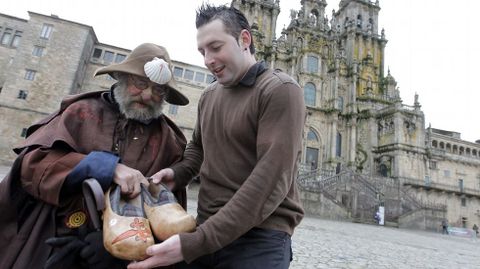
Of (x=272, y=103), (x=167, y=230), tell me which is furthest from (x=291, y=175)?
(x=167, y=230)

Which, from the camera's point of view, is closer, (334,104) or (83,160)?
(83,160)

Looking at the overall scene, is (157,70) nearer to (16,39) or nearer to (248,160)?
(248,160)

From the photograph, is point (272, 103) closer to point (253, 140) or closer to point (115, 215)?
point (253, 140)

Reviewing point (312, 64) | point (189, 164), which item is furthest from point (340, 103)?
point (189, 164)

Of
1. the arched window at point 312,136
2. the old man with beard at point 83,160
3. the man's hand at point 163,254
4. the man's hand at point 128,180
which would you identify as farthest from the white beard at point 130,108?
the arched window at point 312,136

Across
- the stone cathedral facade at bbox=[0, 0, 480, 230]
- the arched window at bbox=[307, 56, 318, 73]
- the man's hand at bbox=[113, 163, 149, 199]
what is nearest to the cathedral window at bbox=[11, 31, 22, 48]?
the stone cathedral facade at bbox=[0, 0, 480, 230]

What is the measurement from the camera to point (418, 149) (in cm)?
3422

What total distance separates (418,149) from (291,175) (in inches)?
1508

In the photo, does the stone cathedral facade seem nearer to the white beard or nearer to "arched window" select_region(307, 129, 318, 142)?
"arched window" select_region(307, 129, 318, 142)

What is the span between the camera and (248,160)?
5.35ft

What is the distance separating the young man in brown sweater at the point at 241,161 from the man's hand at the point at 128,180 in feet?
0.62

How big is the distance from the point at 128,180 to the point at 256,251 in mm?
746

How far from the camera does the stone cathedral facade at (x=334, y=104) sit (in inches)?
974

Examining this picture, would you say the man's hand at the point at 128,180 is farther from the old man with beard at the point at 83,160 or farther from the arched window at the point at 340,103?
the arched window at the point at 340,103
